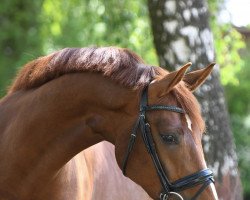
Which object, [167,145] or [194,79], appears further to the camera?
[194,79]

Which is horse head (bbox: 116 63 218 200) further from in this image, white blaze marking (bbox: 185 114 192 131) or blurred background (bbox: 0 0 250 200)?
blurred background (bbox: 0 0 250 200)

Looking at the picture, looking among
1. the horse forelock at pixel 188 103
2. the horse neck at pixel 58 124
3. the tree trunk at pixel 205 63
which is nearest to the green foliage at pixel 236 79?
the tree trunk at pixel 205 63

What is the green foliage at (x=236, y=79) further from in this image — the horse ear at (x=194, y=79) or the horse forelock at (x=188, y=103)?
the horse forelock at (x=188, y=103)

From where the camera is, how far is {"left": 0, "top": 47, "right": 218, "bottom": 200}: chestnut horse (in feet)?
12.9

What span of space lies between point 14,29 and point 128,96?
11906 mm

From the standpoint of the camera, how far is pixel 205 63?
240 inches

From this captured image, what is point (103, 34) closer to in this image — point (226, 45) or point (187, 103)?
point (226, 45)

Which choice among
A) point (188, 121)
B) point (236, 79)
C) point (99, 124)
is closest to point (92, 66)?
point (99, 124)

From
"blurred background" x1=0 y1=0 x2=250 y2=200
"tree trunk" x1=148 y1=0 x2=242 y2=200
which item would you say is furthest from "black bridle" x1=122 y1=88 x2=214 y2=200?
"blurred background" x1=0 y1=0 x2=250 y2=200

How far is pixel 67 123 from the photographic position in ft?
14.1

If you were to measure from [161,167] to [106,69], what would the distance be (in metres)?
0.66

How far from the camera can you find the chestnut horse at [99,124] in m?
3.92

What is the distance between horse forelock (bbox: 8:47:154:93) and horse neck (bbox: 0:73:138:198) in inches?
1.8

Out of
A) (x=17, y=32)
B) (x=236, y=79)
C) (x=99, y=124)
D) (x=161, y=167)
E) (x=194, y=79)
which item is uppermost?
(x=17, y=32)
